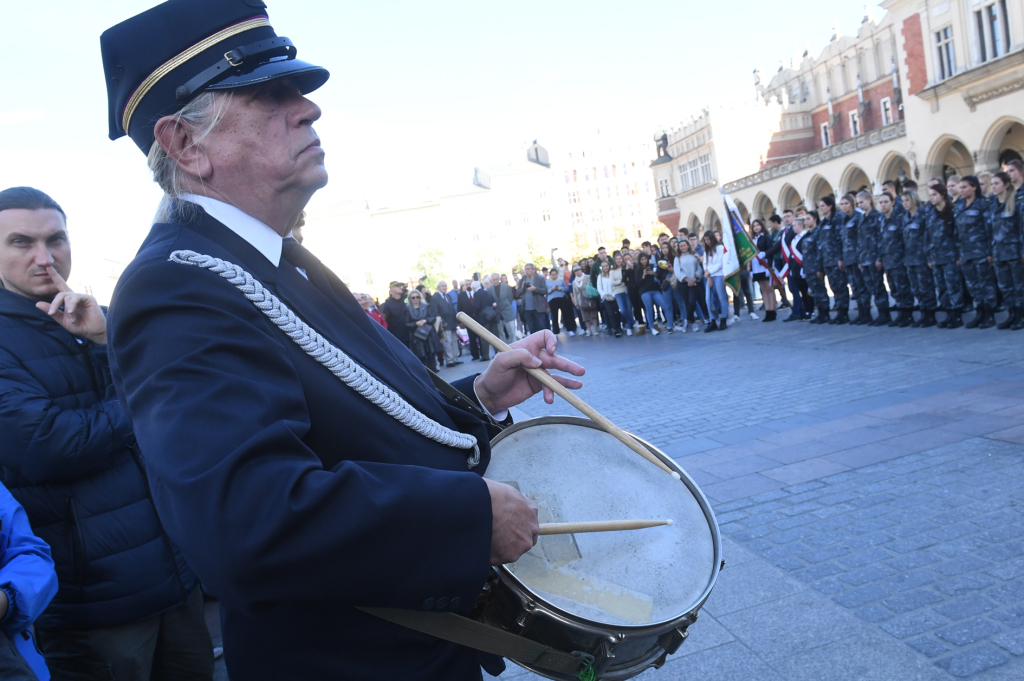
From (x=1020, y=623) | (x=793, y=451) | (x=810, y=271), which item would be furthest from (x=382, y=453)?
(x=810, y=271)

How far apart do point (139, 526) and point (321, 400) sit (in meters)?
1.42

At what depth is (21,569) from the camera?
6.61 ft

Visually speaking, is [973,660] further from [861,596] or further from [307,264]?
[307,264]

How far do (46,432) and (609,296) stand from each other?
627 inches

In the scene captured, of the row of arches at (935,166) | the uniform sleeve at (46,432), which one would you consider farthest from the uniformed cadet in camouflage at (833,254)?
the uniform sleeve at (46,432)

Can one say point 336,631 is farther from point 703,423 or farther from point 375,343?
point 703,423

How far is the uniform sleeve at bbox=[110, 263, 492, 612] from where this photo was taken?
1.06 metres

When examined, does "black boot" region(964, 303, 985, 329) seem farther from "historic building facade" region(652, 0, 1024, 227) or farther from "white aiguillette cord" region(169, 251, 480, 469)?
"historic building facade" region(652, 0, 1024, 227)

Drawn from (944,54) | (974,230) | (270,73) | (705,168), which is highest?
(705,168)

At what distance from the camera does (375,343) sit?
153cm

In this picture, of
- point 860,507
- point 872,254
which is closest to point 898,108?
point 872,254

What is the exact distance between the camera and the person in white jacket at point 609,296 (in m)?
17.5

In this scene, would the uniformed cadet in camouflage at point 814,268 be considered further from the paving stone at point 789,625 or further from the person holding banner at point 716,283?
the paving stone at point 789,625

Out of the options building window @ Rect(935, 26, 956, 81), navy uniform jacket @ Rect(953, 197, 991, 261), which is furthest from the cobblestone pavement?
building window @ Rect(935, 26, 956, 81)
